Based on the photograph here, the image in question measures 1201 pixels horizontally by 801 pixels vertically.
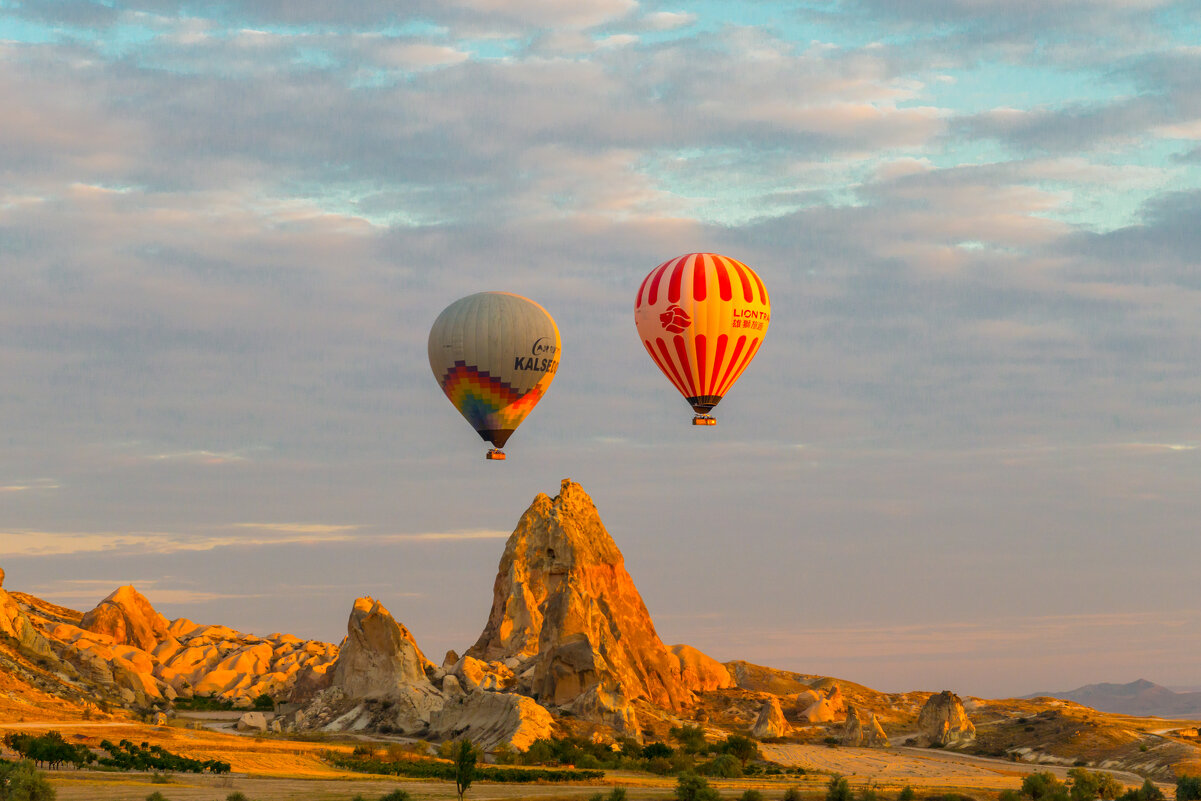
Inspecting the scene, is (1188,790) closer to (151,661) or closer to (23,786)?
(23,786)

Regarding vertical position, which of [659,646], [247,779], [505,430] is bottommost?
[247,779]

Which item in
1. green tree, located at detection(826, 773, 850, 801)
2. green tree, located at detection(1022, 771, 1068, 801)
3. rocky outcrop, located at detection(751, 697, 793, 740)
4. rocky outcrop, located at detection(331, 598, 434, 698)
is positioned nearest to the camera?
green tree, located at detection(826, 773, 850, 801)

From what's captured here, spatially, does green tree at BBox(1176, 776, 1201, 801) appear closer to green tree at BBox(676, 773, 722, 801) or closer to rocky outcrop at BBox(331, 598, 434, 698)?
green tree at BBox(676, 773, 722, 801)

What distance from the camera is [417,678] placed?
4719 inches

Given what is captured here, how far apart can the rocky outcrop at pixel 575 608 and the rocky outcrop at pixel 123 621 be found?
71.1m

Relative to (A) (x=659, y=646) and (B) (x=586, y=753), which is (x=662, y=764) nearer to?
(B) (x=586, y=753)

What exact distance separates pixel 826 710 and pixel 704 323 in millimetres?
70395

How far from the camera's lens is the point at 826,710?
142375mm

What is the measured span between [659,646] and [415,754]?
51.9 meters

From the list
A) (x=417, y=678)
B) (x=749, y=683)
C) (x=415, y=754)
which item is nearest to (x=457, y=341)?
(x=415, y=754)

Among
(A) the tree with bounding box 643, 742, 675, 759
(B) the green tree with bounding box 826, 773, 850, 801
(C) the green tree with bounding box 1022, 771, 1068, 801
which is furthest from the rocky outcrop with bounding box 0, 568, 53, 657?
(C) the green tree with bounding box 1022, 771, 1068, 801

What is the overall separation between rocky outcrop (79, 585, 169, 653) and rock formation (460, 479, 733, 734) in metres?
71.0

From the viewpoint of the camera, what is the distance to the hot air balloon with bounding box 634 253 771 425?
3346 inches

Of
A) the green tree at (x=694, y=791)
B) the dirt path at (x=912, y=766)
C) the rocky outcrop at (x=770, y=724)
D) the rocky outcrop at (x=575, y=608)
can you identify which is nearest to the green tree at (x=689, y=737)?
the dirt path at (x=912, y=766)
